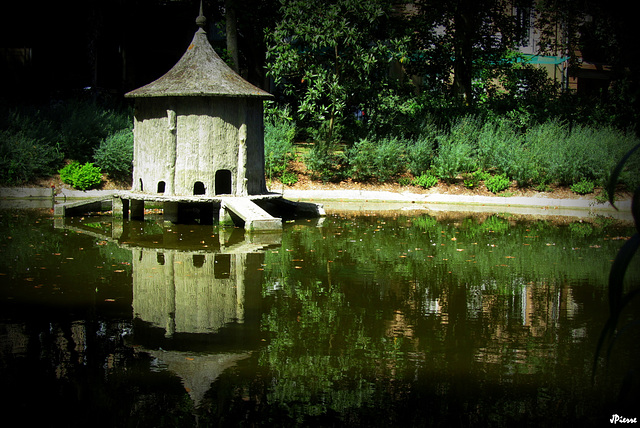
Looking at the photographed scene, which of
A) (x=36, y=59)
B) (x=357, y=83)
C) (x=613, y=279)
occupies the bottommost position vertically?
(x=613, y=279)

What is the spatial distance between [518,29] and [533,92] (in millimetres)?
2705

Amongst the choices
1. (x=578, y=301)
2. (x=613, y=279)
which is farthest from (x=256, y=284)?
(x=613, y=279)

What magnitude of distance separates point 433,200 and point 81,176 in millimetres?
10230

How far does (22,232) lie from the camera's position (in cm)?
1203

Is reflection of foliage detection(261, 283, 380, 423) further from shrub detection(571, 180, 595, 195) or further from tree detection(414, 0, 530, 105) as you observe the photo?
tree detection(414, 0, 530, 105)

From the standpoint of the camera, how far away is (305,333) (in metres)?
6.21

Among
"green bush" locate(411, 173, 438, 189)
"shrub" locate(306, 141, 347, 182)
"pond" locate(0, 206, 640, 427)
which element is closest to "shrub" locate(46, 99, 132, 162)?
"shrub" locate(306, 141, 347, 182)

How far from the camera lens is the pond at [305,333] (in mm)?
4504

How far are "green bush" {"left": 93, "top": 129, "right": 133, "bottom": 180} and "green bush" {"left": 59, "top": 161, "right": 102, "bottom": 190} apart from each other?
1.52 feet

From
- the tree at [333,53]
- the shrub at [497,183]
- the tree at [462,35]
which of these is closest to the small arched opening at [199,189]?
the tree at [333,53]

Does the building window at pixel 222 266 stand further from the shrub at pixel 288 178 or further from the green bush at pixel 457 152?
the green bush at pixel 457 152

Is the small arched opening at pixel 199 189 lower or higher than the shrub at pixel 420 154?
lower

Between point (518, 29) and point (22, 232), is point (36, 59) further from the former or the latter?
point (518, 29)

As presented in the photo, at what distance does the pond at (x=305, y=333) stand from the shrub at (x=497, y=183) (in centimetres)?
782
